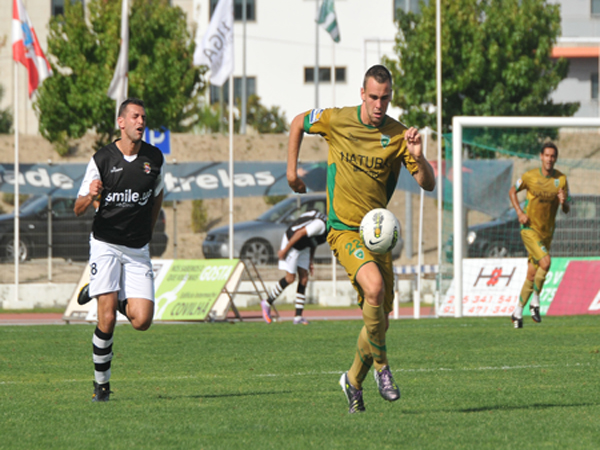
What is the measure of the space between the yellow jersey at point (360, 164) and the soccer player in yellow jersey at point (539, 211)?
7971mm

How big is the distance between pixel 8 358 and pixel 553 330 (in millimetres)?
7484

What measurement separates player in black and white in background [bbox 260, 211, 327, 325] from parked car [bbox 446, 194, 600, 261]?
3.67 metres

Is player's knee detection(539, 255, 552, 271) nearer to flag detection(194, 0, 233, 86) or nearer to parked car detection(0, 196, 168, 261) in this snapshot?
flag detection(194, 0, 233, 86)

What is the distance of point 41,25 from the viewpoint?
52656 mm

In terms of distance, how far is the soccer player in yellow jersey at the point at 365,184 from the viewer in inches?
259

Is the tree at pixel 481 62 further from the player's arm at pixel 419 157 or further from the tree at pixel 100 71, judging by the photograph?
the player's arm at pixel 419 157

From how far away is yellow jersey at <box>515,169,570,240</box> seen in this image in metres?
14.6

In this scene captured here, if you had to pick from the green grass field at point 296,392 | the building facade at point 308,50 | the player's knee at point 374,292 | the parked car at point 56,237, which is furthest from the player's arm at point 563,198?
the building facade at point 308,50

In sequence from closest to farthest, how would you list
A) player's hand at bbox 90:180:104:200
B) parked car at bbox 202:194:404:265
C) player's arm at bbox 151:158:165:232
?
1. player's hand at bbox 90:180:104:200
2. player's arm at bbox 151:158:165:232
3. parked car at bbox 202:194:404:265

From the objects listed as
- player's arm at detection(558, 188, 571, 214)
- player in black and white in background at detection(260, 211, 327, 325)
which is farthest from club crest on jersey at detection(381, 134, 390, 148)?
player in black and white in background at detection(260, 211, 327, 325)

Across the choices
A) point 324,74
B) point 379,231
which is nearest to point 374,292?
point 379,231

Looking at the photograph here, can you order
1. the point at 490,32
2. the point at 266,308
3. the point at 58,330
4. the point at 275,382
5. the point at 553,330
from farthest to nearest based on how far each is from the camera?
the point at 490,32
the point at 266,308
the point at 58,330
the point at 553,330
the point at 275,382

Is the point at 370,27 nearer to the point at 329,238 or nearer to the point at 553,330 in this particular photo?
the point at 553,330

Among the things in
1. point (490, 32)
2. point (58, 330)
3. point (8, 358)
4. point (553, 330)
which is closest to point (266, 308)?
point (58, 330)
